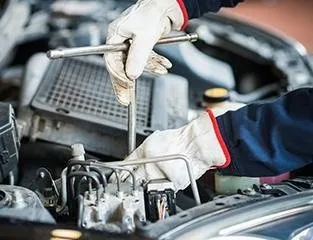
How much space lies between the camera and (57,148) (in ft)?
6.18

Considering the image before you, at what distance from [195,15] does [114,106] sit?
336 millimetres

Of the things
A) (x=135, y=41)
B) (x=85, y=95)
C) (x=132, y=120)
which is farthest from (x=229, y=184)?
(x=85, y=95)

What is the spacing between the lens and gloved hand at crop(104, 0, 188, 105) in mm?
1634

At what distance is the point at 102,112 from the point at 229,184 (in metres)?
0.49

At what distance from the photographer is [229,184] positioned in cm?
163

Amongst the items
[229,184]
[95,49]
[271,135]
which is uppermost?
[95,49]

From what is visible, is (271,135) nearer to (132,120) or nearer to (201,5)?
(132,120)

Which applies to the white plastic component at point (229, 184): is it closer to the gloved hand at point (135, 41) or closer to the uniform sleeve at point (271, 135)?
the uniform sleeve at point (271, 135)

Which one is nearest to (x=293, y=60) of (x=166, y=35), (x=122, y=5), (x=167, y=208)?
(x=122, y=5)

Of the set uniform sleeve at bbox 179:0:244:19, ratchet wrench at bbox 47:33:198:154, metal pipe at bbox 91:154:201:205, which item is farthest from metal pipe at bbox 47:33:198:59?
metal pipe at bbox 91:154:201:205

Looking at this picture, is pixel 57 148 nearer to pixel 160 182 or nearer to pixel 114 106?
pixel 114 106

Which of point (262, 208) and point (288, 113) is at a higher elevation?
point (288, 113)

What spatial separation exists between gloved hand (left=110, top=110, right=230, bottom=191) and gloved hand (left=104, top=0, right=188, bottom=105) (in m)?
0.14

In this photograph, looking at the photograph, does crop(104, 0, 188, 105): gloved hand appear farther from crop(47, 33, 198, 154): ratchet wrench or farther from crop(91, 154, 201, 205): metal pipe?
crop(91, 154, 201, 205): metal pipe
